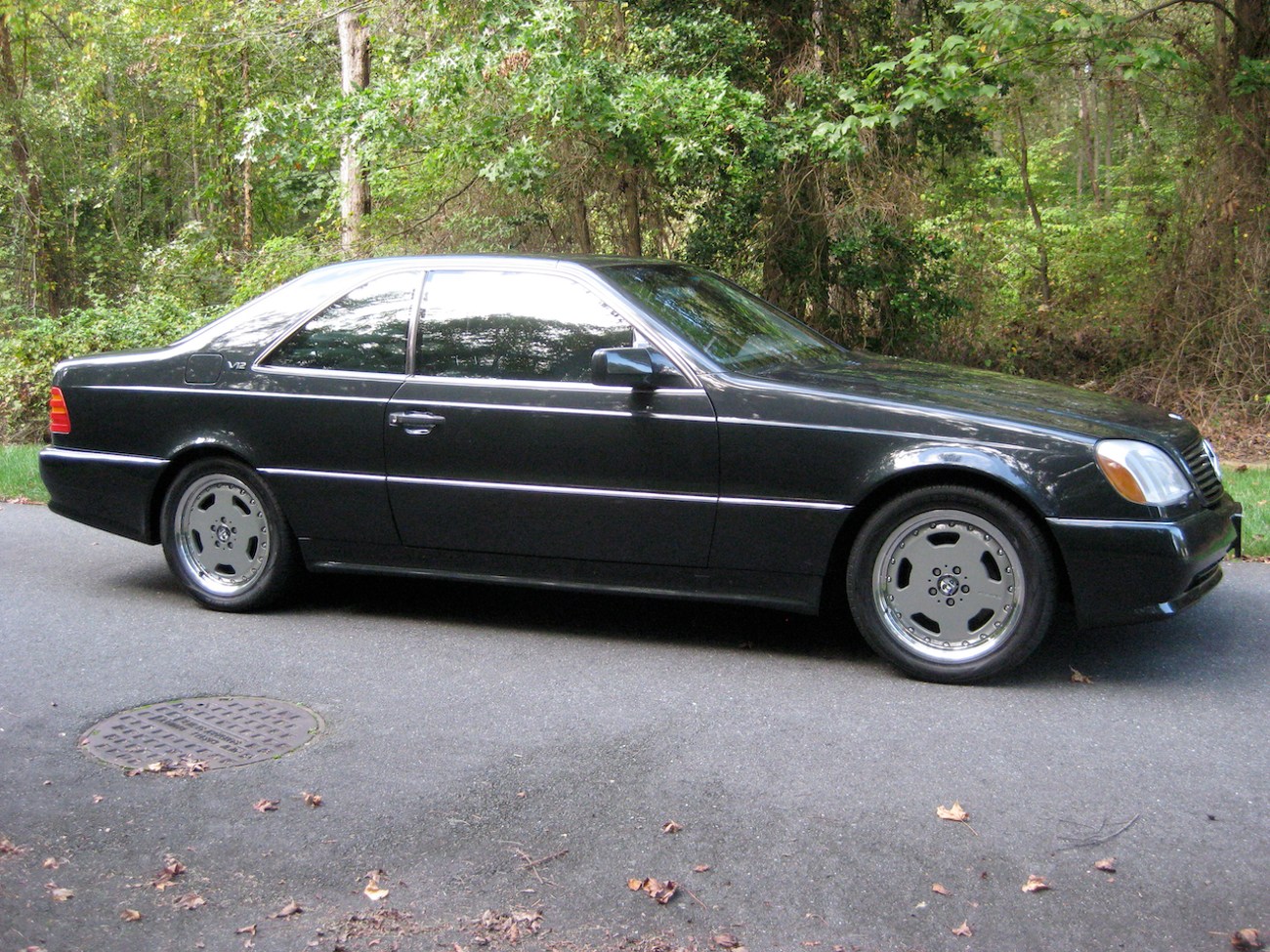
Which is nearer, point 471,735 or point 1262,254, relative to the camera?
point 471,735

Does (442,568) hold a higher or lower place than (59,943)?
higher

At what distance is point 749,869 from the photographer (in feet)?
11.5

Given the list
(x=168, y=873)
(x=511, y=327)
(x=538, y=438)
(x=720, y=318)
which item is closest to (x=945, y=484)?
(x=720, y=318)

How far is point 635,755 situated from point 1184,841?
169cm

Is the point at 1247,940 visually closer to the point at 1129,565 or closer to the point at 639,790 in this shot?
the point at 639,790

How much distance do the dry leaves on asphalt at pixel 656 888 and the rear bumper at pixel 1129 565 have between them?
7.24 ft

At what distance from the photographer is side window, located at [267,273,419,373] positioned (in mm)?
5918

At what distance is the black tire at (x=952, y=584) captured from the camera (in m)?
4.91

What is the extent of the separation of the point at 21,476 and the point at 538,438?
6.17 meters

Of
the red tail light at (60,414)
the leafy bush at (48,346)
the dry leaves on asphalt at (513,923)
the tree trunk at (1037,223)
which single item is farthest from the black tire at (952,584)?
the tree trunk at (1037,223)

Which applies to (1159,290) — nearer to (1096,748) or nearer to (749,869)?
(1096,748)

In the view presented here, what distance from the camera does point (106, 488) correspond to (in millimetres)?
6379

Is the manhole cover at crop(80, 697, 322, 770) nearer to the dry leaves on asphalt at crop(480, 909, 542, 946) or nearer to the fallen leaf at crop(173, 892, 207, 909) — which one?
the fallen leaf at crop(173, 892, 207, 909)

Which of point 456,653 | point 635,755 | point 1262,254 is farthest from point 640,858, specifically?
point 1262,254
